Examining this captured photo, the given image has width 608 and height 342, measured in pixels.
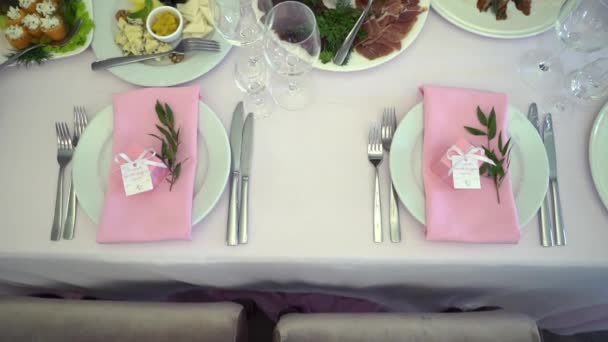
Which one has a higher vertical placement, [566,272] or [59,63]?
[59,63]

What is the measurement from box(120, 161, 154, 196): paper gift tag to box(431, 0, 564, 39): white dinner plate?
682mm

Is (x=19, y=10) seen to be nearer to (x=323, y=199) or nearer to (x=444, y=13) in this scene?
(x=323, y=199)

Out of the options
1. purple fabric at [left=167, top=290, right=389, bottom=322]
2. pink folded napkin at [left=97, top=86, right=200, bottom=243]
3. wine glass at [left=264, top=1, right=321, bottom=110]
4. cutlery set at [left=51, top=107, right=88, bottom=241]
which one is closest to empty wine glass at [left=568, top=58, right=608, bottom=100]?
wine glass at [left=264, top=1, right=321, bottom=110]

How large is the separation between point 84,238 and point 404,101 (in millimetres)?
666

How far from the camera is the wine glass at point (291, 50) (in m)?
0.73

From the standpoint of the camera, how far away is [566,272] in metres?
0.75

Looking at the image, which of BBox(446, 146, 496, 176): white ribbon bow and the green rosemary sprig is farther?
the green rosemary sprig

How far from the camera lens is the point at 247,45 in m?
0.85

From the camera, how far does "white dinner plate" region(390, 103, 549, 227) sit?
73 centimetres

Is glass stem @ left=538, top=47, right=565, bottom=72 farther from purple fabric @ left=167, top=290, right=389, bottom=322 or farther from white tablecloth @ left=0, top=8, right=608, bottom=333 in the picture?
purple fabric @ left=167, top=290, right=389, bottom=322

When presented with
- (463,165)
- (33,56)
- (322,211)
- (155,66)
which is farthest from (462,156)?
(33,56)

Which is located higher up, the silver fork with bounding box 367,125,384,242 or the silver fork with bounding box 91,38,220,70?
the silver fork with bounding box 91,38,220,70

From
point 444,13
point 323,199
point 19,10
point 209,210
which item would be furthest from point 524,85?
point 19,10

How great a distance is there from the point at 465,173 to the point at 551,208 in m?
0.18
